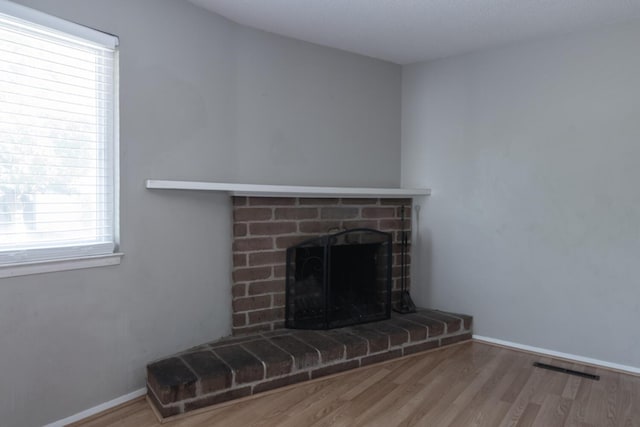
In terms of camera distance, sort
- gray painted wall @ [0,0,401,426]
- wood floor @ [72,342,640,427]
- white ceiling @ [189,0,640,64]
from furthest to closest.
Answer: white ceiling @ [189,0,640,64] → wood floor @ [72,342,640,427] → gray painted wall @ [0,0,401,426]

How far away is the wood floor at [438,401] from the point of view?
2189mm

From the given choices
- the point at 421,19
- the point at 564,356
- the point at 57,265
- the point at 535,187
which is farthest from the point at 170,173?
the point at 564,356

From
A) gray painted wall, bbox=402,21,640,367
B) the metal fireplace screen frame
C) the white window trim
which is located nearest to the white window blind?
the white window trim

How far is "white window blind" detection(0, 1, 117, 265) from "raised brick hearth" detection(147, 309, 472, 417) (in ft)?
2.72

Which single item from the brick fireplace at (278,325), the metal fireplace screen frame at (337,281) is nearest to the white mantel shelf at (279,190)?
the brick fireplace at (278,325)

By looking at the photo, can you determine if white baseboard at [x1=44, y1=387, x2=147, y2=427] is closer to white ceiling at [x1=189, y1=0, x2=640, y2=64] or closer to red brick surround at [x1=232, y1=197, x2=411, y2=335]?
red brick surround at [x1=232, y1=197, x2=411, y2=335]

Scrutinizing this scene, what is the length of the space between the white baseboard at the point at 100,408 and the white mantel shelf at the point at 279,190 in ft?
3.90

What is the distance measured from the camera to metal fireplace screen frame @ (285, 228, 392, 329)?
310cm

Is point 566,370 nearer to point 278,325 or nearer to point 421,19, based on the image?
point 278,325

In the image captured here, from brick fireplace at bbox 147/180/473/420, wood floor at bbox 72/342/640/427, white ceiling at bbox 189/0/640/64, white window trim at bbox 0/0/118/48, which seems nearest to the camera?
white window trim at bbox 0/0/118/48

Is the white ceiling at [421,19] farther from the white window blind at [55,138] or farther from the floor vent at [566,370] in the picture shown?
the floor vent at [566,370]

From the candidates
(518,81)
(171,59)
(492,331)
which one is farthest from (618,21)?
(171,59)

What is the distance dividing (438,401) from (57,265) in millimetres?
2176

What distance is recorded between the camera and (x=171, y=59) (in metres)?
2.50
